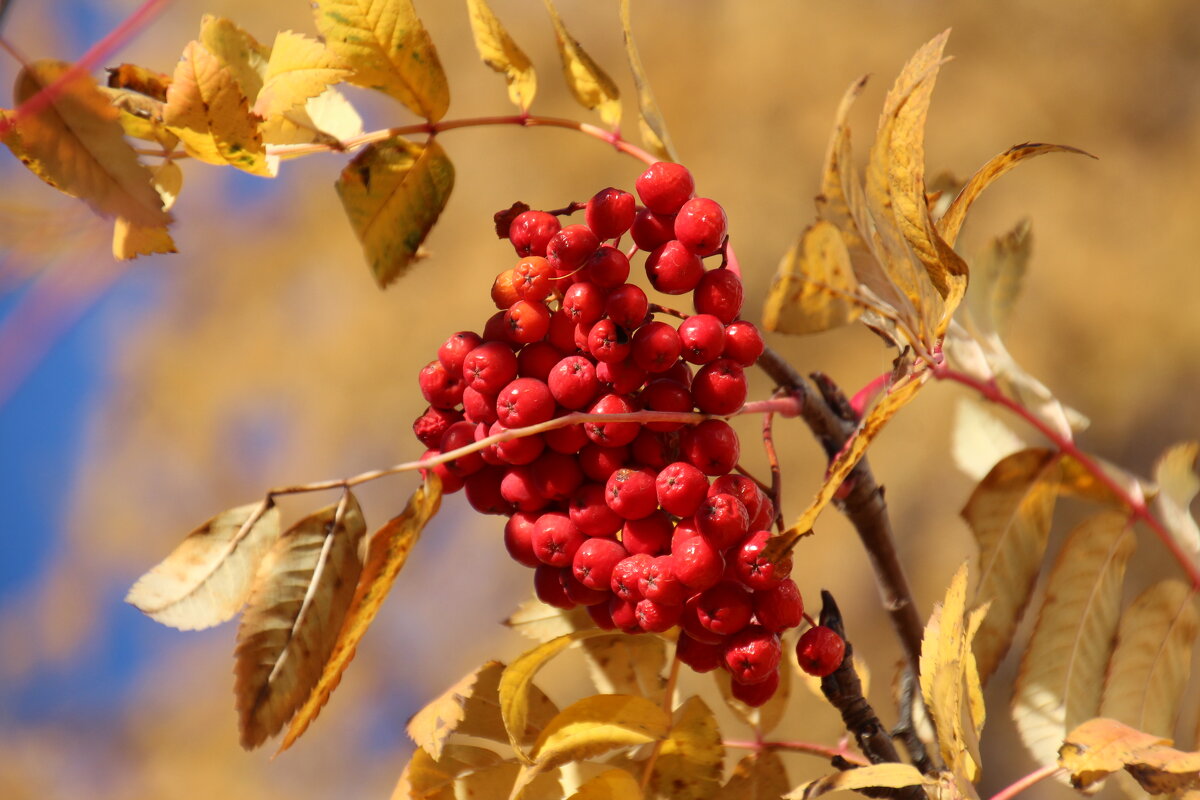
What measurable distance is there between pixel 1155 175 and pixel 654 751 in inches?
52.6

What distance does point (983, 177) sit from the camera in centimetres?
33

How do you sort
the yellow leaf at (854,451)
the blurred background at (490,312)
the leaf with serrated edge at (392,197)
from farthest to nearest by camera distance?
the blurred background at (490,312), the leaf with serrated edge at (392,197), the yellow leaf at (854,451)

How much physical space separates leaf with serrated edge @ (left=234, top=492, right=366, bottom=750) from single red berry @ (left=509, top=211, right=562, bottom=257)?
0.41 feet

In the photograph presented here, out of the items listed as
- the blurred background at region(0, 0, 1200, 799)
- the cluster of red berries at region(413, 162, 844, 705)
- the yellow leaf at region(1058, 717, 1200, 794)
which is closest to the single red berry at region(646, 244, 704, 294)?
the cluster of red berries at region(413, 162, 844, 705)

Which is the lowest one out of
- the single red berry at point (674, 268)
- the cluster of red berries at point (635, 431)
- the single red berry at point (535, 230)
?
the cluster of red berries at point (635, 431)

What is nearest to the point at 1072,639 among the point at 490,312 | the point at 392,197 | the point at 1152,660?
the point at 1152,660

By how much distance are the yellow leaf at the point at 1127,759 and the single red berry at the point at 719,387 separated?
0.16m

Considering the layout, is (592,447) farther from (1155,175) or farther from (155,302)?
(155,302)

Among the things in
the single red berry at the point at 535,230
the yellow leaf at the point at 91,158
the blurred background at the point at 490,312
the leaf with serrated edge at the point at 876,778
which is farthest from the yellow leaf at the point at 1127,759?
the blurred background at the point at 490,312

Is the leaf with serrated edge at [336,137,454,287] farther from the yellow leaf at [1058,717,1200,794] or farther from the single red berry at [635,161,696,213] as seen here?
the yellow leaf at [1058,717,1200,794]

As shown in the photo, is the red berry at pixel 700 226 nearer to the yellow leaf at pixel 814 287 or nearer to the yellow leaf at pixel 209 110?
the yellow leaf at pixel 814 287

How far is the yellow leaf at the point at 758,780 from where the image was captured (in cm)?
45

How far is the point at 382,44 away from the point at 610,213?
119 mm

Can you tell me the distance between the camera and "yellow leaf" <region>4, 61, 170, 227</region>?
33 cm
